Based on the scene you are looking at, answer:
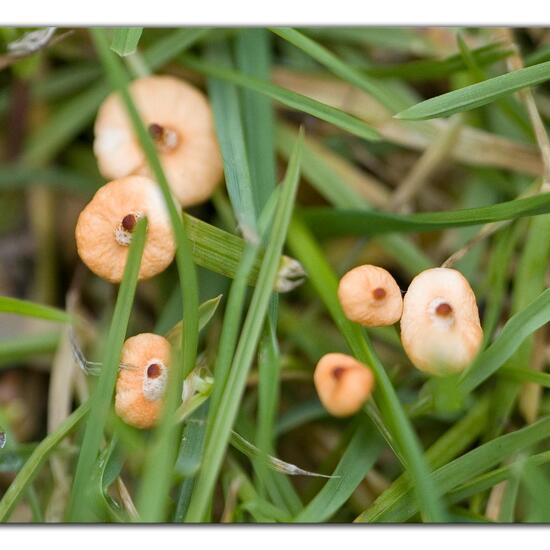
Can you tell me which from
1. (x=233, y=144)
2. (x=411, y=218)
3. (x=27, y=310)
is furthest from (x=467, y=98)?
(x=27, y=310)

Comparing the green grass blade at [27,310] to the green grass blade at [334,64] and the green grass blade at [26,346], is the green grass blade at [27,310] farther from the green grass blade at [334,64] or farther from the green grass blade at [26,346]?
the green grass blade at [334,64]

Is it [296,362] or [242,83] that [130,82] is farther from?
[296,362]

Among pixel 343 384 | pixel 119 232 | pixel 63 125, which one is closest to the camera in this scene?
pixel 343 384

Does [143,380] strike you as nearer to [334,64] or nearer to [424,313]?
[424,313]

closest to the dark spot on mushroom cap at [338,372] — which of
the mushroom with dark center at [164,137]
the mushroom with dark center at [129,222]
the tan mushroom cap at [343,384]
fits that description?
the tan mushroom cap at [343,384]

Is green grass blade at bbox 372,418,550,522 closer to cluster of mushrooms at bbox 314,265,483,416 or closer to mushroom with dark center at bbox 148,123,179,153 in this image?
cluster of mushrooms at bbox 314,265,483,416

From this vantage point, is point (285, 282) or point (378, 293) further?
point (285, 282)

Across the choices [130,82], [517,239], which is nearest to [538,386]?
[517,239]
